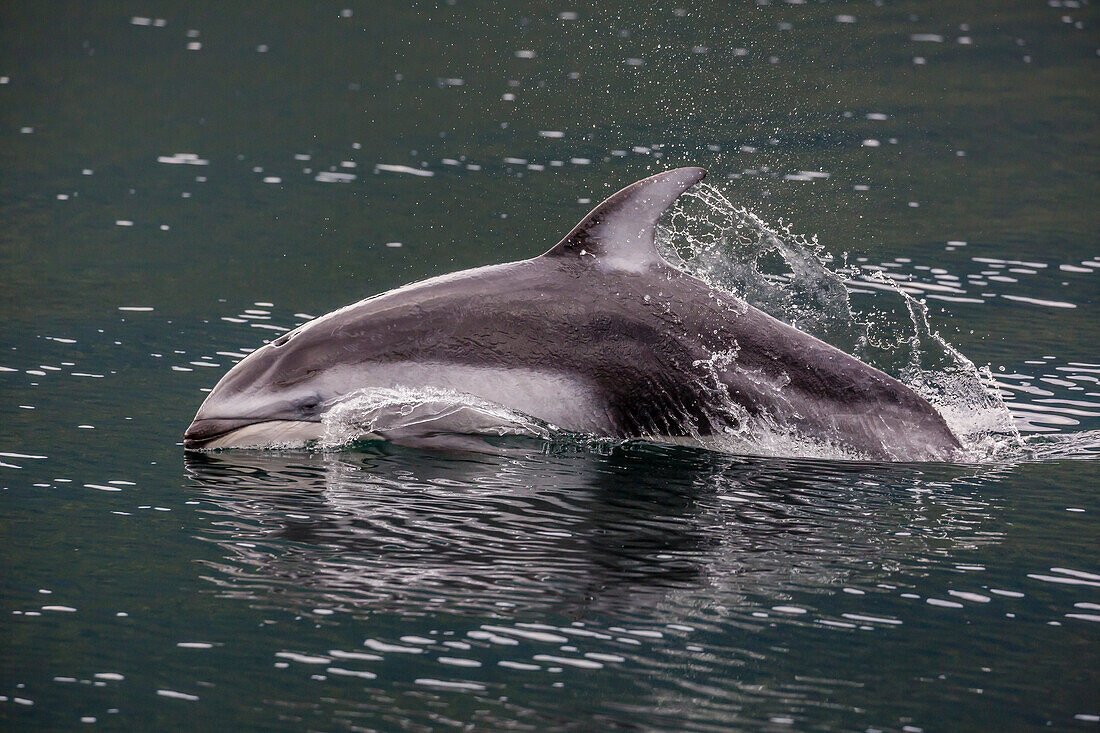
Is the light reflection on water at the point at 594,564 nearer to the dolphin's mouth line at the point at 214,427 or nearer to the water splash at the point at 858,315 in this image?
the dolphin's mouth line at the point at 214,427

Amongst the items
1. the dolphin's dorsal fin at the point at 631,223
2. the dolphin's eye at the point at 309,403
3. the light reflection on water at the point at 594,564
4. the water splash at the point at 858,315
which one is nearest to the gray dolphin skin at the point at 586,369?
the dolphin's eye at the point at 309,403

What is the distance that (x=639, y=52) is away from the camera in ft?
106

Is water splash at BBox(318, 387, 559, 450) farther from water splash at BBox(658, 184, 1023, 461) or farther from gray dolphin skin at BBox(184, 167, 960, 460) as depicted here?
water splash at BBox(658, 184, 1023, 461)

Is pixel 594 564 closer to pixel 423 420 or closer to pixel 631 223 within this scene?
pixel 423 420

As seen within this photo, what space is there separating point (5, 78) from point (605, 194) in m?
14.7

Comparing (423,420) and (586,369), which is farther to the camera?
(423,420)

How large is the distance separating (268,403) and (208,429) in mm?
519

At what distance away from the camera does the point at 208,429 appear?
11789 mm

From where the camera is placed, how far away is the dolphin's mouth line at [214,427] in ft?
38.5

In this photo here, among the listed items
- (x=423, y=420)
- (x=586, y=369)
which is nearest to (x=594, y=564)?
(x=586, y=369)

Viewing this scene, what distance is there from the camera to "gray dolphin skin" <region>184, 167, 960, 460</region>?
11.8 metres

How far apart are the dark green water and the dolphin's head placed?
0.84 ft


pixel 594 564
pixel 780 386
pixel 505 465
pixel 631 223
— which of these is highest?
pixel 631 223

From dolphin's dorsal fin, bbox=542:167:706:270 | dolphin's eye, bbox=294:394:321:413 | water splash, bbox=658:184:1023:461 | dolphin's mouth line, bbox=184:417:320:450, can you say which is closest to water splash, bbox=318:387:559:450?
dolphin's eye, bbox=294:394:321:413
